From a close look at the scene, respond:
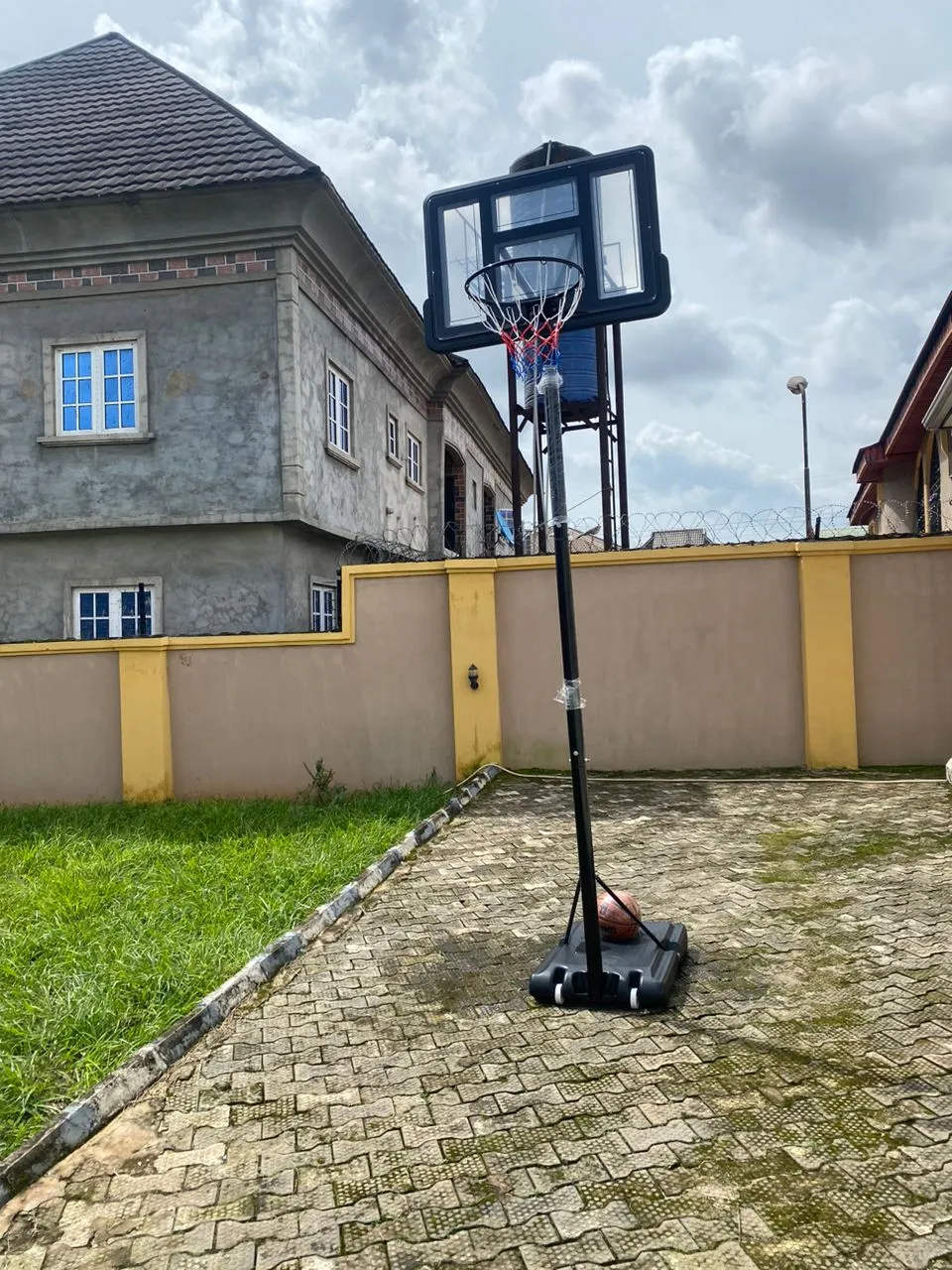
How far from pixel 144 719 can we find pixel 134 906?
3769mm

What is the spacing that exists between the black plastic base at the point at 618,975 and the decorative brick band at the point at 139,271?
9.07m

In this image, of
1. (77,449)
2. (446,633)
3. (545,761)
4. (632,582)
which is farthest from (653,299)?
(77,449)

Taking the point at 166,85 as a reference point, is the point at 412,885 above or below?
below

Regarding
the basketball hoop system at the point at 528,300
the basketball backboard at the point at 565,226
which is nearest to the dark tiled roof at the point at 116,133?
the basketball backboard at the point at 565,226

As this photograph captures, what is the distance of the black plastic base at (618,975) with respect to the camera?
3.33 m

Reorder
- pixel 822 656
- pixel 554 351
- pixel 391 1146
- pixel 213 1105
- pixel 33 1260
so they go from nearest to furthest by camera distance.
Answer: pixel 33 1260 → pixel 391 1146 → pixel 213 1105 → pixel 554 351 → pixel 822 656

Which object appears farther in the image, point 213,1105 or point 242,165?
point 242,165

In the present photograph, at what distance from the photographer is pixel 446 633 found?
835 cm

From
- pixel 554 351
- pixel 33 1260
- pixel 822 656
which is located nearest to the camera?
pixel 33 1260

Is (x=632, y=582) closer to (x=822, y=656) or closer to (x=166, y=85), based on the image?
(x=822, y=656)

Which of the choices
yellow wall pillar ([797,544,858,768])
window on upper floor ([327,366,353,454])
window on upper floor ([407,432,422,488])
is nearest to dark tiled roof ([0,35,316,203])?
window on upper floor ([327,366,353,454])

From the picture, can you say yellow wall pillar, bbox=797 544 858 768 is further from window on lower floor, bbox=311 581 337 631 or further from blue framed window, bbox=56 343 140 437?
blue framed window, bbox=56 343 140 437

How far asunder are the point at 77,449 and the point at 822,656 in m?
8.73

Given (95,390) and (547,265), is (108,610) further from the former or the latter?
(547,265)
